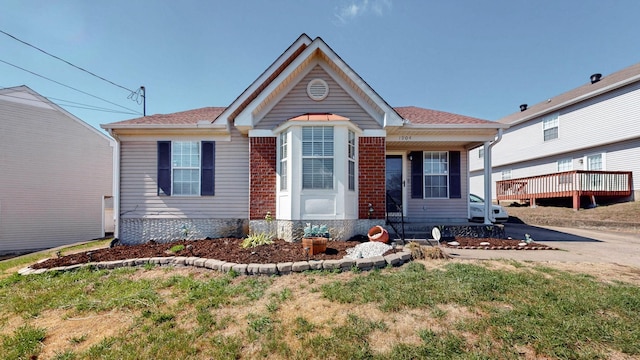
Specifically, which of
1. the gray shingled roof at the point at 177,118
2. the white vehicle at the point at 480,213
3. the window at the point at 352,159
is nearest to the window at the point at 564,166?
the white vehicle at the point at 480,213

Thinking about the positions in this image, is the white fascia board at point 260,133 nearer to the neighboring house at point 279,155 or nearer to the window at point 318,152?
the neighboring house at point 279,155

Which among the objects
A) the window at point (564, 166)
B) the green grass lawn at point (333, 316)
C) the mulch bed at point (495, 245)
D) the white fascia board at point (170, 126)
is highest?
the white fascia board at point (170, 126)

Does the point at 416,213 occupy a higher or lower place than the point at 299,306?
higher

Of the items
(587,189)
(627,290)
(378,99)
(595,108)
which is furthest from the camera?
(595,108)

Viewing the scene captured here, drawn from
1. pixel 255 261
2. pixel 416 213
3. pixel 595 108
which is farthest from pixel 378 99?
pixel 595 108

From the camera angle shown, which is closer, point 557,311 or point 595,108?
point 557,311

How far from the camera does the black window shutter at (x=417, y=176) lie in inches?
368

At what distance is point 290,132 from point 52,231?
15.9 m

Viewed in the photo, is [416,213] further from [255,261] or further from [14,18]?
[14,18]

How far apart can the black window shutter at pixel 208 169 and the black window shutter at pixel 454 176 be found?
8264mm

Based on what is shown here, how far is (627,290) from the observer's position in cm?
371

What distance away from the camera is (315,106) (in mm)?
7754

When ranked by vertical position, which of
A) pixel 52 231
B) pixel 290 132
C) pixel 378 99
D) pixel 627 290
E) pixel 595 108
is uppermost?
pixel 595 108

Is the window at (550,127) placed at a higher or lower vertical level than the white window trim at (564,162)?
higher
